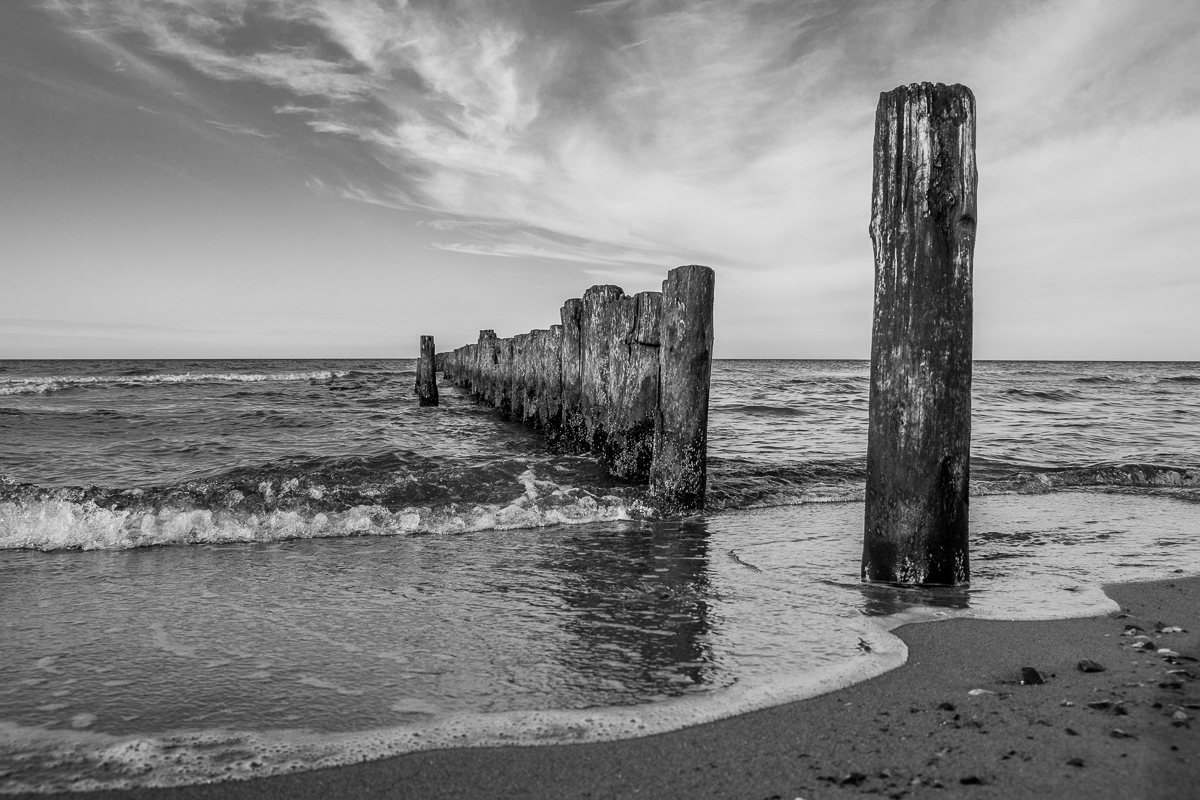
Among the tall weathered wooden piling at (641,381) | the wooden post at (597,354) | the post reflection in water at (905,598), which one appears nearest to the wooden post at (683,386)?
the tall weathered wooden piling at (641,381)

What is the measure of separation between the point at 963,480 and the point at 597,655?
6.53 feet

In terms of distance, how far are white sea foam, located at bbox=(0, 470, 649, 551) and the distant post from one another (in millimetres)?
13374

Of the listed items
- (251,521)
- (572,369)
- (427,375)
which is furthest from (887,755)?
(427,375)

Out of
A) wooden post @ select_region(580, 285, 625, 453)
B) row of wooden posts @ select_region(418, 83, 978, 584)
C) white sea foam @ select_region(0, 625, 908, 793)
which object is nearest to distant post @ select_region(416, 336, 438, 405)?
wooden post @ select_region(580, 285, 625, 453)

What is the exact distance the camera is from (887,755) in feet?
6.54

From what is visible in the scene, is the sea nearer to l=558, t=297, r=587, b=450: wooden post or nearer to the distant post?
l=558, t=297, r=587, b=450: wooden post

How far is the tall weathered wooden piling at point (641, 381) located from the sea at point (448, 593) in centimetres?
37

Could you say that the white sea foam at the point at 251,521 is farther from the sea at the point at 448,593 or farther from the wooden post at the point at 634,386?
the wooden post at the point at 634,386

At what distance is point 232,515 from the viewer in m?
5.79

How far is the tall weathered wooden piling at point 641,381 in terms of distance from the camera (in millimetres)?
6078

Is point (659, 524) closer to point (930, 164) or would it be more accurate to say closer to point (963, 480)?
point (963, 480)

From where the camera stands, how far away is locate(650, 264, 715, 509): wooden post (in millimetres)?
6043

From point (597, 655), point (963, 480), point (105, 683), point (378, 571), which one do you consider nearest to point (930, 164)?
point (963, 480)

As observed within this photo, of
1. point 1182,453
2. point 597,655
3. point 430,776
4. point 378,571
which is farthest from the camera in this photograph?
point 1182,453
